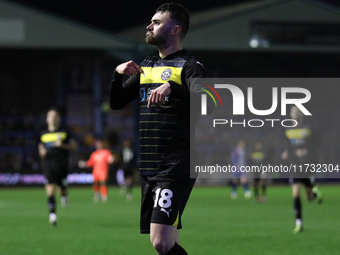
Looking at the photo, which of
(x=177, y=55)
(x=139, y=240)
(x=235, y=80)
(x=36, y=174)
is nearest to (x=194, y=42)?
(x=235, y=80)

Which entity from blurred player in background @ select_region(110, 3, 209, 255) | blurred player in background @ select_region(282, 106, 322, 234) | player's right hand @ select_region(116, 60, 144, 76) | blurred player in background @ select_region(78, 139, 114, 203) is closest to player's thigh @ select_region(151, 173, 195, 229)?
blurred player in background @ select_region(110, 3, 209, 255)

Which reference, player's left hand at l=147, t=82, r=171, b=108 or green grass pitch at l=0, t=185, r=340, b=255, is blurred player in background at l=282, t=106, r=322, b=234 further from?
player's left hand at l=147, t=82, r=171, b=108

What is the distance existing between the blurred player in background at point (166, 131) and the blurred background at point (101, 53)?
1106 inches

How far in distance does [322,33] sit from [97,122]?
13.0 meters

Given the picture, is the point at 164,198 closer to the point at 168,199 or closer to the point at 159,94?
the point at 168,199

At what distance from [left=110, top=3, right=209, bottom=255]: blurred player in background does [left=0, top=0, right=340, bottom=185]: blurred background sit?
28087 mm

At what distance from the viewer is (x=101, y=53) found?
3866cm

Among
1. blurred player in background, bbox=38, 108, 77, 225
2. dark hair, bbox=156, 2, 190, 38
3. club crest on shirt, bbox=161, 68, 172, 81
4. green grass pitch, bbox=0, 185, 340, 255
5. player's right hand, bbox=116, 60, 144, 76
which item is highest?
dark hair, bbox=156, 2, 190, 38

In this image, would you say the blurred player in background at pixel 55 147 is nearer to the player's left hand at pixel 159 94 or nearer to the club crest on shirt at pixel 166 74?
the club crest on shirt at pixel 166 74

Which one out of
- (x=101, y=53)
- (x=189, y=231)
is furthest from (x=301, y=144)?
(x=101, y=53)

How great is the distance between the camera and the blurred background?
33.3 meters

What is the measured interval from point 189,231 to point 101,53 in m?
27.1

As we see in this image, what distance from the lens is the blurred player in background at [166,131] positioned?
5.24m

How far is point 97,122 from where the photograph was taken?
3841cm
